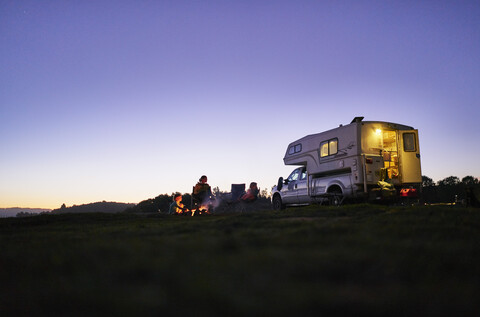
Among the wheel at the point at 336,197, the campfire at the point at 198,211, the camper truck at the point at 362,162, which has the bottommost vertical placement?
the campfire at the point at 198,211

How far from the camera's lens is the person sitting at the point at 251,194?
532 inches

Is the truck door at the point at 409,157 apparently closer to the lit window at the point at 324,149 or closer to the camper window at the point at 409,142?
the camper window at the point at 409,142

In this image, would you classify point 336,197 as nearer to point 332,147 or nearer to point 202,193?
point 332,147

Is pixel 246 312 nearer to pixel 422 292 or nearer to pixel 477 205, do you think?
pixel 422 292

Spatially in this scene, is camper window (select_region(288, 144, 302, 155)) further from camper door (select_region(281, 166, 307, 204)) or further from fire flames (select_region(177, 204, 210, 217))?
fire flames (select_region(177, 204, 210, 217))

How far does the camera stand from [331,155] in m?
10.5

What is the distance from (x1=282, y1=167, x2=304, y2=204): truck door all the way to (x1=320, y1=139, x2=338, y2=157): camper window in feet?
5.94

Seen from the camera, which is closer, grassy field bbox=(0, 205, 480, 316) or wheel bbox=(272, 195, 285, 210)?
grassy field bbox=(0, 205, 480, 316)

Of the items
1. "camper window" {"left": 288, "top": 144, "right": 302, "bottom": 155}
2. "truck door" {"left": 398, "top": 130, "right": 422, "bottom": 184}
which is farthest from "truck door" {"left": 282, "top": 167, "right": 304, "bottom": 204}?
"truck door" {"left": 398, "top": 130, "right": 422, "bottom": 184}

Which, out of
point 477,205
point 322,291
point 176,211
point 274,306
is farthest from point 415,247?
point 176,211

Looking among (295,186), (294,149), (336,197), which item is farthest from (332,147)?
(295,186)

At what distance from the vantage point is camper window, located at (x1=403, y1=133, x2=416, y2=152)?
402 inches

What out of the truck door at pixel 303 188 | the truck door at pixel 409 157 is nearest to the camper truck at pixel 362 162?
the truck door at pixel 409 157

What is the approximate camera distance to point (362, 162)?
30.9 ft
